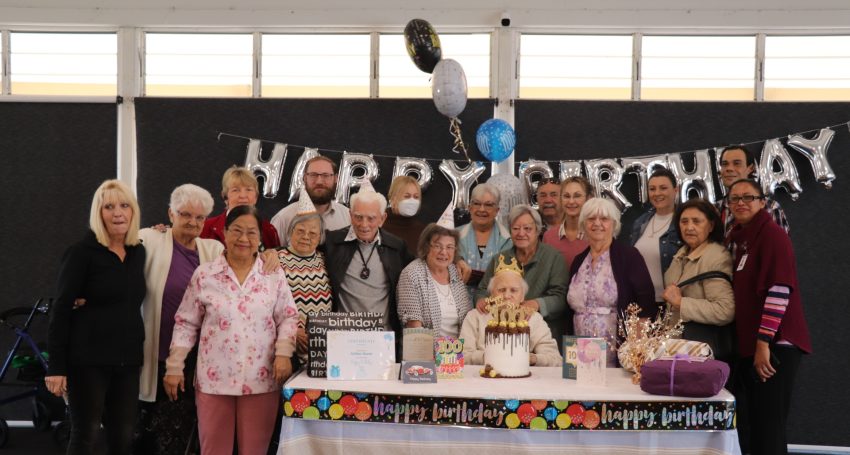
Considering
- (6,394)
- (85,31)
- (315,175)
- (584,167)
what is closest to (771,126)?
(584,167)

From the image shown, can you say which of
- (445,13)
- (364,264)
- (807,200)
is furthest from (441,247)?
(807,200)

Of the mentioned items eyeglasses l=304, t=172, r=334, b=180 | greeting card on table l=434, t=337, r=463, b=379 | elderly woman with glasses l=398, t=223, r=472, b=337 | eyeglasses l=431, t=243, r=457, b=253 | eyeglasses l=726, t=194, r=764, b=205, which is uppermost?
eyeglasses l=304, t=172, r=334, b=180

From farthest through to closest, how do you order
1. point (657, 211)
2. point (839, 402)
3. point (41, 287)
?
point (41, 287) → point (839, 402) → point (657, 211)

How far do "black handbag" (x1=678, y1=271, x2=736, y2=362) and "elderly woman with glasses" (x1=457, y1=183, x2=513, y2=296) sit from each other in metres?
1.00

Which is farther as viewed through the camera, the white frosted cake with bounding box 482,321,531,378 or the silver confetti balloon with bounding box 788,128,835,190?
the silver confetti balloon with bounding box 788,128,835,190

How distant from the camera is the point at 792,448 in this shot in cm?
522

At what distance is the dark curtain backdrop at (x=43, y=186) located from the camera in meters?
5.55

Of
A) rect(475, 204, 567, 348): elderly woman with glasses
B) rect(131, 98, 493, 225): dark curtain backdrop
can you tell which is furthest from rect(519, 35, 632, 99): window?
rect(475, 204, 567, 348): elderly woman with glasses

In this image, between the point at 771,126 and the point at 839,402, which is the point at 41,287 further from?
the point at 839,402

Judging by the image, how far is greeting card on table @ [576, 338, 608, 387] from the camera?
2906 millimetres

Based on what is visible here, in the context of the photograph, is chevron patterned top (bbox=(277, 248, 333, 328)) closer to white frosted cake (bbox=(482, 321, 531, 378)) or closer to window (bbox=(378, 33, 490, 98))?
white frosted cake (bbox=(482, 321, 531, 378))

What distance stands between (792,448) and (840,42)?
9.18 ft

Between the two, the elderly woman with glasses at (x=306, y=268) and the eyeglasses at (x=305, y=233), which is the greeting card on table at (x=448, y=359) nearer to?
the elderly woman with glasses at (x=306, y=268)

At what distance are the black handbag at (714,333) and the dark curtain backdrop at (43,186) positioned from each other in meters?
4.07
